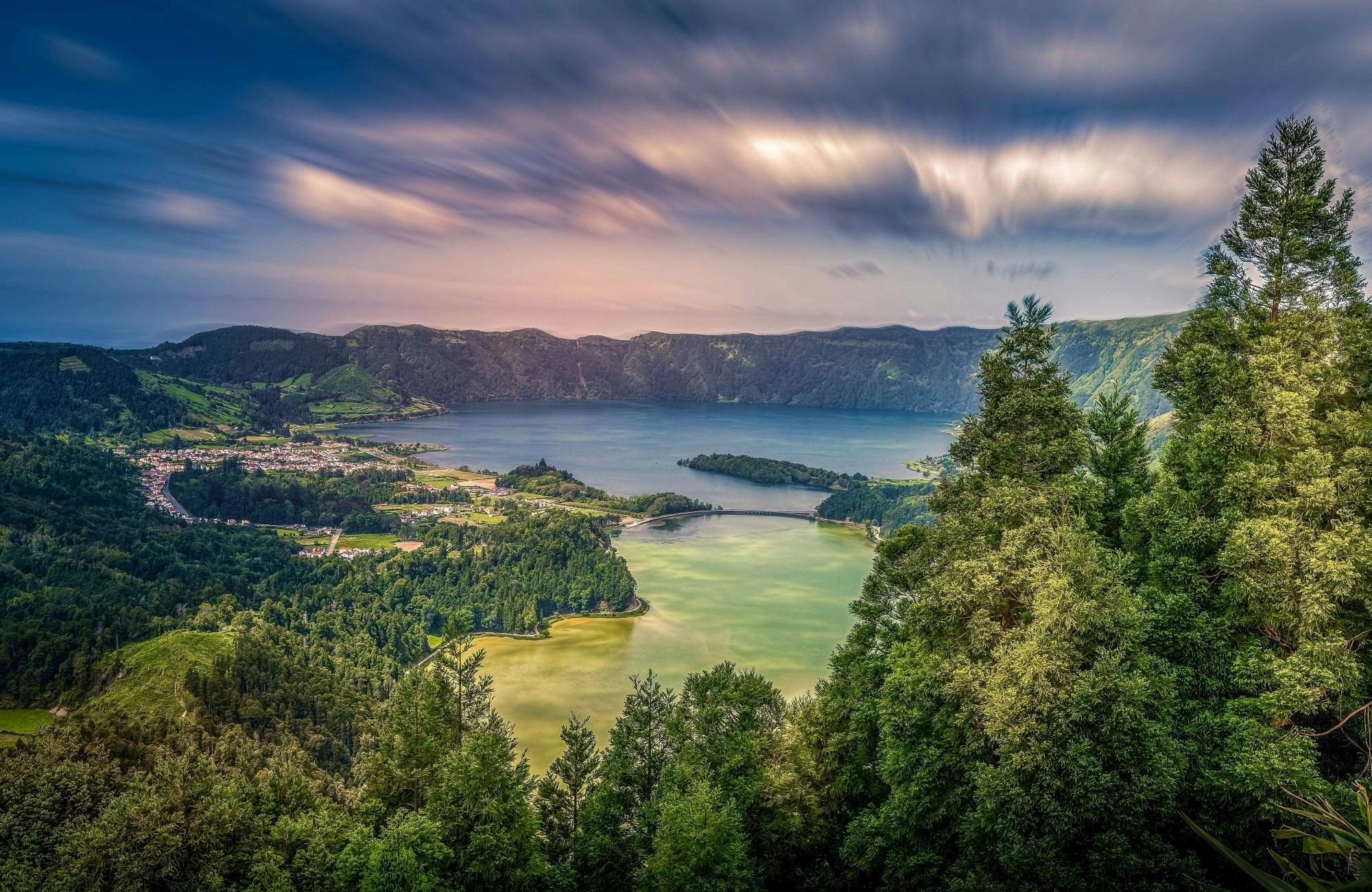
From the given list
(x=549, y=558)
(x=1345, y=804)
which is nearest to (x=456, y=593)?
(x=549, y=558)

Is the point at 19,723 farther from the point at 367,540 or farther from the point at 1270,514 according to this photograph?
the point at 1270,514

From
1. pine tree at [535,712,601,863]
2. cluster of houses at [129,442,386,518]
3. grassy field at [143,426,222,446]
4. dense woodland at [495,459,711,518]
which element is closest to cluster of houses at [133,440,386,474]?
cluster of houses at [129,442,386,518]

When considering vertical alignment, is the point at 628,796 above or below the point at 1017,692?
below

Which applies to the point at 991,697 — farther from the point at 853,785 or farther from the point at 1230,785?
the point at 853,785

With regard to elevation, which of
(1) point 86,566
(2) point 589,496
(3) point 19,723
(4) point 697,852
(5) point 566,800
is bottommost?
(3) point 19,723

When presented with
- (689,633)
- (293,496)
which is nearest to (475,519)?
(293,496)

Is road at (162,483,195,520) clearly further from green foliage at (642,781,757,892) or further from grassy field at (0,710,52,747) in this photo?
green foliage at (642,781,757,892)

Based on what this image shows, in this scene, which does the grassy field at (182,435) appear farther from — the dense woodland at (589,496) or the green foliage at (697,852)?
the green foliage at (697,852)
